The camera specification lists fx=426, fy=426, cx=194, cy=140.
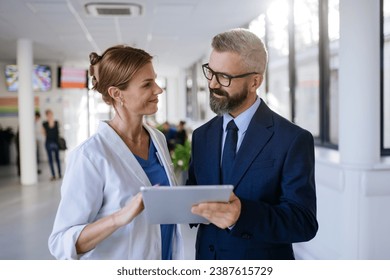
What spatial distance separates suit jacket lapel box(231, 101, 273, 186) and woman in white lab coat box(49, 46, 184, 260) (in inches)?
10.9

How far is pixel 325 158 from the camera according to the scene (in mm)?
3162

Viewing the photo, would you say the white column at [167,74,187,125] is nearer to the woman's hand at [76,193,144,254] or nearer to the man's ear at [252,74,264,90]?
the man's ear at [252,74,264,90]

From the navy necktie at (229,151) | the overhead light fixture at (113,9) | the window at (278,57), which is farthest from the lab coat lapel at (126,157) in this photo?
the overhead light fixture at (113,9)

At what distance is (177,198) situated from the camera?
38.7 inches

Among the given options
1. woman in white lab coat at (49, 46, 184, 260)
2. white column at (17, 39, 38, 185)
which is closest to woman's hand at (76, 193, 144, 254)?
woman in white lab coat at (49, 46, 184, 260)

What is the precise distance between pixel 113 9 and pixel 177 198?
437 cm

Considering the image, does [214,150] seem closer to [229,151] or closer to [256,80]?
[229,151]

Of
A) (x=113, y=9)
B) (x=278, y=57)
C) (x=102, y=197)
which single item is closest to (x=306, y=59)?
(x=278, y=57)

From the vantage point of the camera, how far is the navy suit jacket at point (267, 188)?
1170 millimetres

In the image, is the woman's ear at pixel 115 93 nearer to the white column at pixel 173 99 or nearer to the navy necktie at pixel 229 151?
the navy necktie at pixel 229 151

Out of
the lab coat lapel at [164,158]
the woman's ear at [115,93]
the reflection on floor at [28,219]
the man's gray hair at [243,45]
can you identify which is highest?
the man's gray hair at [243,45]

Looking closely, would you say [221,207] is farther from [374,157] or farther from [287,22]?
[287,22]

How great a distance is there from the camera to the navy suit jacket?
117 cm

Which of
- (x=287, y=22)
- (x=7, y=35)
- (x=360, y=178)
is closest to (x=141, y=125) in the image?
(x=360, y=178)
